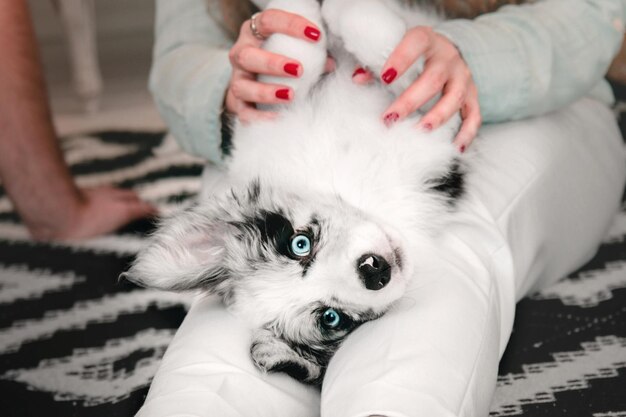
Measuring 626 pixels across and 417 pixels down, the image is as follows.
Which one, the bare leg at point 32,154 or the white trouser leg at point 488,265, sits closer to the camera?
the white trouser leg at point 488,265

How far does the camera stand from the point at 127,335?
1.57 meters

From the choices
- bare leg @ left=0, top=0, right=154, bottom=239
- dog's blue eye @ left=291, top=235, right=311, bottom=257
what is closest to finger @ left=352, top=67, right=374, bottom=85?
dog's blue eye @ left=291, top=235, right=311, bottom=257

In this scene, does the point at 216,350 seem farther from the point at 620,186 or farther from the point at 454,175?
the point at 620,186

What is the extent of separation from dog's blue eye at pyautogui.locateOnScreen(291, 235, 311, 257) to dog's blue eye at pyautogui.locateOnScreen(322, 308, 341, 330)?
9 centimetres

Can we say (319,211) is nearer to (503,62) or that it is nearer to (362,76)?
(362,76)

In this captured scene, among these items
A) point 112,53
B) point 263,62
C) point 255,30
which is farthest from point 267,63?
point 112,53

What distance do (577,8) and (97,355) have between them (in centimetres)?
115

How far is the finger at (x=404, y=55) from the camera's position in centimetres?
119

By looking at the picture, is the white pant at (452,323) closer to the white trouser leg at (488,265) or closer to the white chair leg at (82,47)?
the white trouser leg at (488,265)

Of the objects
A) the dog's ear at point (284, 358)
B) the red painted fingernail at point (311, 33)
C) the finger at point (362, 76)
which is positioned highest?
the red painted fingernail at point (311, 33)

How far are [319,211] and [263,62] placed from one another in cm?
26

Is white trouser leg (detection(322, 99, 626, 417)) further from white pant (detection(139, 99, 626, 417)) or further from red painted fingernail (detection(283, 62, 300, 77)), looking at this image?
red painted fingernail (detection(283, 62, 300, 77))

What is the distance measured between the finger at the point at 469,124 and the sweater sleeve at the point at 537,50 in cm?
7

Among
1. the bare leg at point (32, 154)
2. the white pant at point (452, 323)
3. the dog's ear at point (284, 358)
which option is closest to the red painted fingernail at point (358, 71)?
the white pant at point (452, 323)
